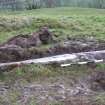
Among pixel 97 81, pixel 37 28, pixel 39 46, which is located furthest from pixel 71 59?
pixel 37 28

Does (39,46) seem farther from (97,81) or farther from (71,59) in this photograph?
(97,81)

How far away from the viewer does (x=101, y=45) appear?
677cm

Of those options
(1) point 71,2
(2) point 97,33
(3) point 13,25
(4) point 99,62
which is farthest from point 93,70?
(1) point 71,2

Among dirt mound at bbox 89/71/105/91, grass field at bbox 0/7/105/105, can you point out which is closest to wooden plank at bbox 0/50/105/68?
grass field at bbox 0/7/105/105

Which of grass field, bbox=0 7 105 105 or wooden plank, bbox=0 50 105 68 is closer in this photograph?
grass field, bbox=0 7 105 105

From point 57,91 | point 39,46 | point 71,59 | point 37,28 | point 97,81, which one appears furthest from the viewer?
point 37,28

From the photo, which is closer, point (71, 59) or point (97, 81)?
point (97, 81)

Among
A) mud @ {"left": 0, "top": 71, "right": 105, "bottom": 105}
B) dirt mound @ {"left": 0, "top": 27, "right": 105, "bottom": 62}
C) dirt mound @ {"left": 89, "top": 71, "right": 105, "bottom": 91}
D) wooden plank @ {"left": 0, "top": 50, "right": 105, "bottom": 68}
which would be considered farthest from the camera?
dirt mound @ {"left": 0, "top": 27, "right": 105, "bottom": 62}

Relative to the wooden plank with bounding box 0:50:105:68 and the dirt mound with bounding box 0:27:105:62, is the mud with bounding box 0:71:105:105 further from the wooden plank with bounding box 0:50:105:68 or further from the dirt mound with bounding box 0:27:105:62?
the dirt mound with bounding box 0:27:105:62

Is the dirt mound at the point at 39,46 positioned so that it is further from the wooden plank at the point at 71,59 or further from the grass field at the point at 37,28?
the grass field at the point at 37,28

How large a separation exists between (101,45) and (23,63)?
1.89 meters

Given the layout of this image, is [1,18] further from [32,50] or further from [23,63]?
[23,63]

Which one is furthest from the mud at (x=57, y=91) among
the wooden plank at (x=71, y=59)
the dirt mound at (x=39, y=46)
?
the dirt mound at (x=39, y=46)

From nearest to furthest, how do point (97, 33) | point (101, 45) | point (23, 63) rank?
point (23, 63), point (101, 45), point (97, 33)
